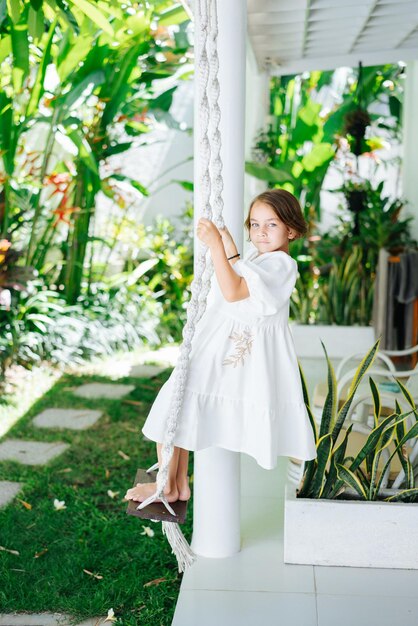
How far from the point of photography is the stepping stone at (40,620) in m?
2.66

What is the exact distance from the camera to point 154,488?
Answer: 104 inches

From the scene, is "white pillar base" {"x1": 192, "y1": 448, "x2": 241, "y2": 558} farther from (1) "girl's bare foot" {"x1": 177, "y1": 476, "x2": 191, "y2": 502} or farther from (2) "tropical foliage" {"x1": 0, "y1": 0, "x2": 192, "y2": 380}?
(2) "tropical foliage" {"x1": 0, "y1": 0, "x2": 192, "y2": 380}

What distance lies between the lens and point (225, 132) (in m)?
2.81

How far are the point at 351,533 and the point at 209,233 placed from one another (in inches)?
50.3

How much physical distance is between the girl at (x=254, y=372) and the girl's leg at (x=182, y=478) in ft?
0.37

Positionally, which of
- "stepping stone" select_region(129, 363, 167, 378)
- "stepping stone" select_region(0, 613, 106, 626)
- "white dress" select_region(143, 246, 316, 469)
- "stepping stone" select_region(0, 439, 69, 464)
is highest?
"white dress" select_region(143, 246, 316, 469)

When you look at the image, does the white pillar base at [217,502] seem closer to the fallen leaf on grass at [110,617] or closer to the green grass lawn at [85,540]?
the green grass lawn at [85,540]

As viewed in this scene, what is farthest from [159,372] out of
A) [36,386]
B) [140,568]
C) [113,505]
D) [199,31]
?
[199,31]

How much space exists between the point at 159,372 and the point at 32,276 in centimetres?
122

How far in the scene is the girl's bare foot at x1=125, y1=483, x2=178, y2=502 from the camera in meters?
2.62

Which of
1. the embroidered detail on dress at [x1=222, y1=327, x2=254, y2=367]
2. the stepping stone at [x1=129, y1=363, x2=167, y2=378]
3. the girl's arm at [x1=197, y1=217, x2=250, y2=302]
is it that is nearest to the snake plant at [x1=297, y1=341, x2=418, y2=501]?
the embroidered detail on dress at [x1=222, y1=327, x2=254, y2=367]

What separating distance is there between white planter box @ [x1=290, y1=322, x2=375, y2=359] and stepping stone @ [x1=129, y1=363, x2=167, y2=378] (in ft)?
4.17

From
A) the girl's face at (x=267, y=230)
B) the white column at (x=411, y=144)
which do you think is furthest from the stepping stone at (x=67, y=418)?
the white column at (x=411, y=144)

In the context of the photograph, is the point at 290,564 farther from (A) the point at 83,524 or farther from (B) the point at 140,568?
(A) the point at 83,524
